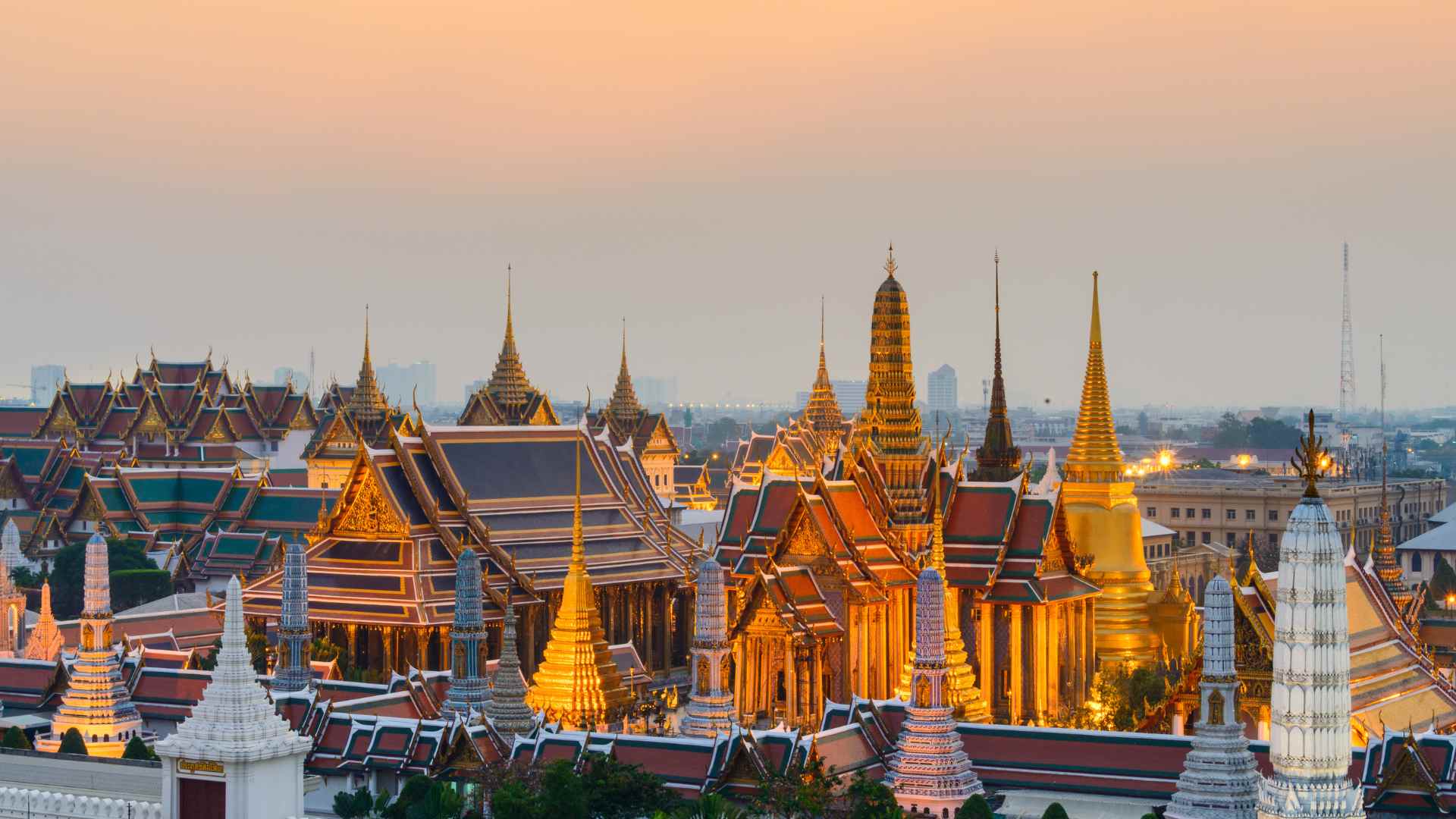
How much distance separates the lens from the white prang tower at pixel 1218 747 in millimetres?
29328

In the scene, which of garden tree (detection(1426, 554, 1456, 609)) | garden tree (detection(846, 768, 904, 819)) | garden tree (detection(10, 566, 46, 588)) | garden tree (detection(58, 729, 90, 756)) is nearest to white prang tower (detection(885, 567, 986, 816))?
garden tree (detection(846, 768, 904, 819))

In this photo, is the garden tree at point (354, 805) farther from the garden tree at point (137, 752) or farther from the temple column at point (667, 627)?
the temple column at point (667, 627)

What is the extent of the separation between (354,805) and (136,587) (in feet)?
109

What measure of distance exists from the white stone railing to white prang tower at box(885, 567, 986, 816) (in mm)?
10383

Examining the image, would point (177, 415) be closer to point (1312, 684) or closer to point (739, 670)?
point (739, 670)

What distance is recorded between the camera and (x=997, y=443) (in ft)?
179

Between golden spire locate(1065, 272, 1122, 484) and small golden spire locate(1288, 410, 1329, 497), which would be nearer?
small golden spire locate(1288, 410, 1329, 497)

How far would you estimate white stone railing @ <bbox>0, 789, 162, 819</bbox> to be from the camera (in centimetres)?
2558

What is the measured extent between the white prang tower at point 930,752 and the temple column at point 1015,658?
10.7m

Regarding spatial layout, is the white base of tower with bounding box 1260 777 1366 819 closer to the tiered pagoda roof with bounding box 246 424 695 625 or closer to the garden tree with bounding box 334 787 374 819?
the garden tree with bounding box 334 787 374 819

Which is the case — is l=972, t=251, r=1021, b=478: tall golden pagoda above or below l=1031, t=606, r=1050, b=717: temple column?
above

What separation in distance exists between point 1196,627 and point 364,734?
20.8 metres

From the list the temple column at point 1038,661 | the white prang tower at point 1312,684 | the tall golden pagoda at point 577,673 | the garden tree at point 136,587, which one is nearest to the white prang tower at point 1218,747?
the white prang tower at point 1312,684

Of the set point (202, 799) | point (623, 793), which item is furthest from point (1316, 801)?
point (202, 799)
